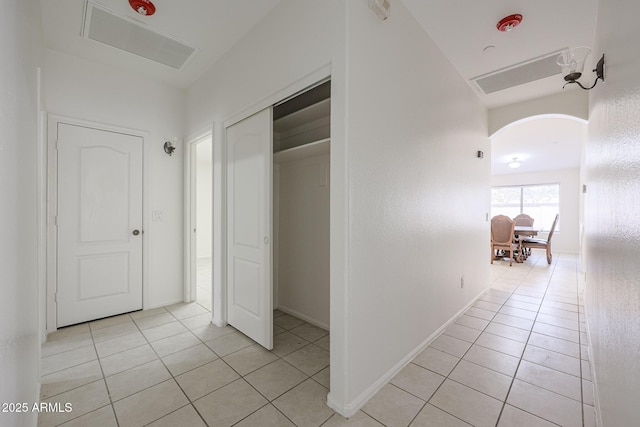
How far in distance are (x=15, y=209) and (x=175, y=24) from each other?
203cm

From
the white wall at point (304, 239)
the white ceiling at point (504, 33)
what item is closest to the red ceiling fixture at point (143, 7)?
the white wall at point (304, 239)

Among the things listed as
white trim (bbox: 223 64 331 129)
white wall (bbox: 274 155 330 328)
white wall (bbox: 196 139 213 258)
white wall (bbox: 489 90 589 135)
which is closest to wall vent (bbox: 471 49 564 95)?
white wall (bbox: 489 90 589 135)

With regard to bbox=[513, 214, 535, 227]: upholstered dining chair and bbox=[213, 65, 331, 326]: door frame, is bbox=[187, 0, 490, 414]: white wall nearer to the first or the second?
bbox=[213, 65, 331, 326]: door frame

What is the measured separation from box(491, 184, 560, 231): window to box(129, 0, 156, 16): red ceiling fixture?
10.9 metres

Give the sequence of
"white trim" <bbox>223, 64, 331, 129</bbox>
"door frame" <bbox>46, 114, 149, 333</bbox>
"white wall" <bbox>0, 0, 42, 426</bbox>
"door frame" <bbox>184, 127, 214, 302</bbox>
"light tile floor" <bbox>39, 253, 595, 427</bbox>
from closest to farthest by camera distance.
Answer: "white wall" <bbox>0, 0, 42, 426</bbox>, "light tile floor" <bbox>39, 253, 595, 427</bbox>, "white trim" <bbox>223, 64, 331, 129</bbox>, "door frame" <bbox>46, 114, 149, 333</bbox>, "door frame" <bbox>184, 127, 214, 302</bbox>

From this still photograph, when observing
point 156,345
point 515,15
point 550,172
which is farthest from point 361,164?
point 550,172

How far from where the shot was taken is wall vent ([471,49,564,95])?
2.68m

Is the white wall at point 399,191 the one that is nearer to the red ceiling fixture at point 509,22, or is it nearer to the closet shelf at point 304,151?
the red ceiling fixture at point 509,22

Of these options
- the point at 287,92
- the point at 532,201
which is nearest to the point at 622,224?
the point at 287,92

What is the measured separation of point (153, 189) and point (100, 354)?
1.85 metres

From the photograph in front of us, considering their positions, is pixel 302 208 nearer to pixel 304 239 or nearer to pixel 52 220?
pixel 304 239

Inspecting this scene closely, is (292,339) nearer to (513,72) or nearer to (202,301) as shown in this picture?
(202,301)

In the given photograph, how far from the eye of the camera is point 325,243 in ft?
8.85

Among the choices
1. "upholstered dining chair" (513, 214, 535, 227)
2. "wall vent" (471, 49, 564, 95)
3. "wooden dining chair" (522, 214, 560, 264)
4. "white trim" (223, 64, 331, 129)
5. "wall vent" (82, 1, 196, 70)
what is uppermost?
"wall vent" (82, 1, 196, 70)
